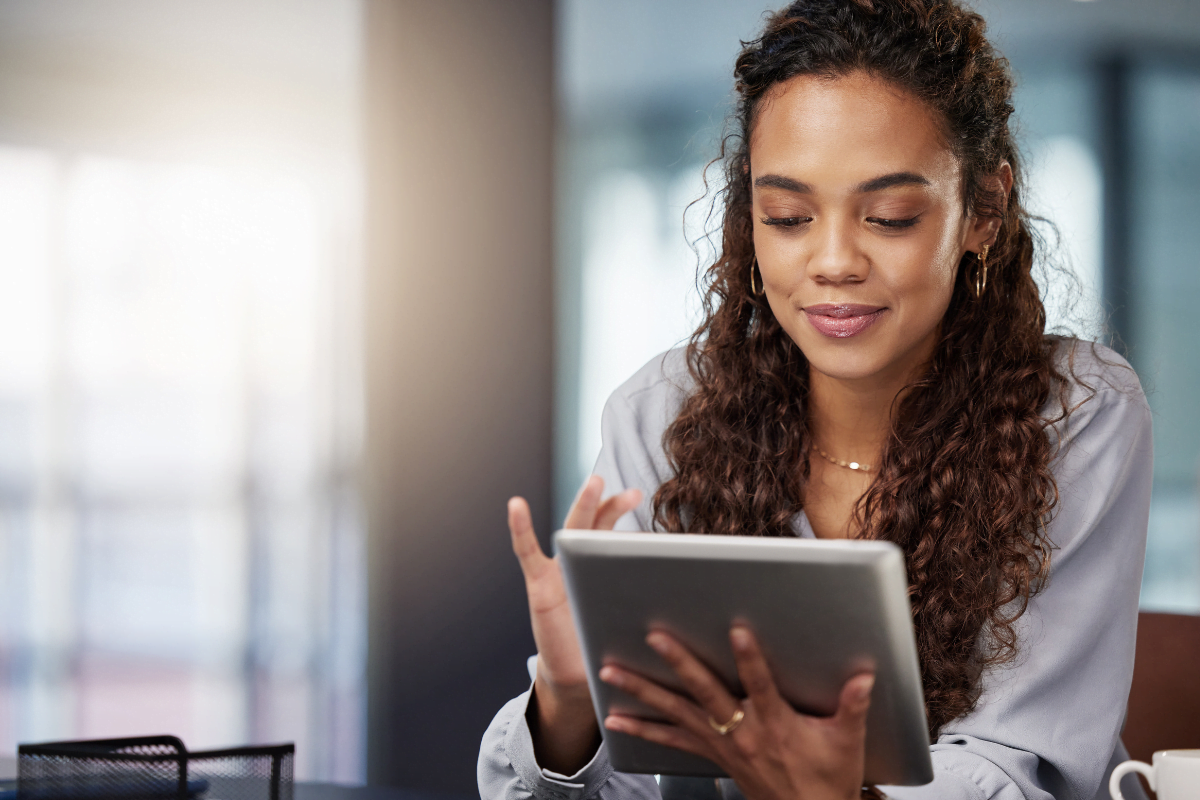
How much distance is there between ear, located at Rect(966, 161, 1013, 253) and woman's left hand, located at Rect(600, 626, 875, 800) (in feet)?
2.51

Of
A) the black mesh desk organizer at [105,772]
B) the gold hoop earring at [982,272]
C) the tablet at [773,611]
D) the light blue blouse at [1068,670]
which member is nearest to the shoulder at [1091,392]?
the light blue blouse at [1068,670]

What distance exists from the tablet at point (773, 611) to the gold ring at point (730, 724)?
1 cm

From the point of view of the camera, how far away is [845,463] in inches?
54.5

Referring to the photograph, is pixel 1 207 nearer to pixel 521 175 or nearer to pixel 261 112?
pixel 261 112

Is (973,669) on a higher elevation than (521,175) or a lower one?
lower

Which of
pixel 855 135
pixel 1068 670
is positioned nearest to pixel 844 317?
pixel 855 135

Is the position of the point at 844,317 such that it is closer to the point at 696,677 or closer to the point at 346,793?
the point at 696,677

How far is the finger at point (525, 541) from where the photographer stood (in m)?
0.79

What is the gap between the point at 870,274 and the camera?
3.78 ft

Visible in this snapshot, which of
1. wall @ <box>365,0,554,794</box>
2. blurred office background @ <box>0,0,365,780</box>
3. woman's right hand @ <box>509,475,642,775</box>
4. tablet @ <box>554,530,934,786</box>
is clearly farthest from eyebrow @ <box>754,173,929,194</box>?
blurred office background @ <box>0,0,365,780</box>

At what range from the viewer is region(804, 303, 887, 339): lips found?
1.17m

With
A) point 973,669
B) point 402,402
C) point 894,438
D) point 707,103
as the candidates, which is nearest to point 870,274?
point 894,438

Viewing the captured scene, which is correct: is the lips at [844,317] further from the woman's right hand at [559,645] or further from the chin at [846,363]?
the woman's right hand at [559,645]

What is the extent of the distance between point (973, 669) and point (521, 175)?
77.8 inches
